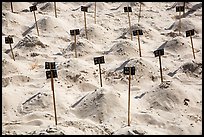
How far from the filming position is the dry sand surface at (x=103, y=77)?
738 cm

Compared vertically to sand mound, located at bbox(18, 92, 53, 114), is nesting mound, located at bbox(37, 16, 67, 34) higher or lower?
higher

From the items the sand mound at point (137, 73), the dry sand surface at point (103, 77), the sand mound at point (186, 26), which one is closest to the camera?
the dry sand surface at point (103, 77)

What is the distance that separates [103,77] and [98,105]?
6.67 ft

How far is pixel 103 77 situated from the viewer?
974cm

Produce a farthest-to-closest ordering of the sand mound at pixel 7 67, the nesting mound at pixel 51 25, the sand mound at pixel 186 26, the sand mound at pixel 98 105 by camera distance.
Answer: the nesting mound at pixel 51 25, the sand mound at pixel 186 26, the sand mound at pixel 7 67, the sand mound at pixel 98 105

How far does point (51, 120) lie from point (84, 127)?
2.93ft

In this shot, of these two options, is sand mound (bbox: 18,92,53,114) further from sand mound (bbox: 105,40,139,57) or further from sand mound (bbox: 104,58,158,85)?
sand mound (bbox: 105,40,139,57)

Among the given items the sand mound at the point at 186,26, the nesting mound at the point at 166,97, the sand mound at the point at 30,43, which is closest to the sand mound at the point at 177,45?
the sand mound at the point at 186,26

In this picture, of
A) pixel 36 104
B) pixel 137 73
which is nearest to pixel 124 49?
pixel 137 73

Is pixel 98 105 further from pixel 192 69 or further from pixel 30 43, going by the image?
pixel 30 43

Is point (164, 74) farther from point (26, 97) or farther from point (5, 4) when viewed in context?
point (5, 4)

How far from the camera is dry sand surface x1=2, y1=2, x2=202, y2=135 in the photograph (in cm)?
738

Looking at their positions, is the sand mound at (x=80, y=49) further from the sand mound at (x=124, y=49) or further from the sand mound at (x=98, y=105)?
the sand mound at (x=98, y=105)

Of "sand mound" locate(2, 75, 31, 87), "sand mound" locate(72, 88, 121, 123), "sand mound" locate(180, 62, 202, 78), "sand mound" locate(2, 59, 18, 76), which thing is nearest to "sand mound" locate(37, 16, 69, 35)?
"sand mound" locate(2, 59, 18, 76)
